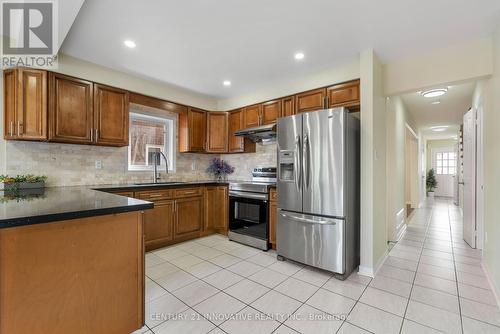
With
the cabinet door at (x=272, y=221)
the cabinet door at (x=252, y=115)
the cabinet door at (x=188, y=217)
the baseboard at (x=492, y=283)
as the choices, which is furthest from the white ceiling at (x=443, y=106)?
the cabinet door at (x=188, y=217)

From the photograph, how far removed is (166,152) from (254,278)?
8.94 feet

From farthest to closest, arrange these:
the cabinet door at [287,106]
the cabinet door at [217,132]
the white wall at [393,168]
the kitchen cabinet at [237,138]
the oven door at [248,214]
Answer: the cabinet door at [217,132], the kitchen cabinet at [237,138], the white wall at [393,168], the cabinet door at [287,106], the oven door at [248,214]

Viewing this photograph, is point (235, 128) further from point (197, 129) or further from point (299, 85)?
point (299, 85)

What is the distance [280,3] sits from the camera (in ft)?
6.17

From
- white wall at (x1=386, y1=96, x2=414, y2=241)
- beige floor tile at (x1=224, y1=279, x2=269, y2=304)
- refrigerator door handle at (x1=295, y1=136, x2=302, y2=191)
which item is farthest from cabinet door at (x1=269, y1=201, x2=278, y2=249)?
white wall at (x1=386, y1=96, x2=414, y2=241)

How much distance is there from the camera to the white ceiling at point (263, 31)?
75.4 inches

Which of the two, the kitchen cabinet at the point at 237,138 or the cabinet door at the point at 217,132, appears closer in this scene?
the kitchen cabinet at the point at 237,138

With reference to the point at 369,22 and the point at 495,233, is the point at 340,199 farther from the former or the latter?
the point at 369,22

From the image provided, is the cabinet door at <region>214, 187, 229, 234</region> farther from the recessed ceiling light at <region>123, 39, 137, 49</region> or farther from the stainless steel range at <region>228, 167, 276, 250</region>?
the recessed ceiling light at <region>123, 39, 137, 49</region>

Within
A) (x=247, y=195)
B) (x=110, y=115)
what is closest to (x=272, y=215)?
(x=247, y=195)

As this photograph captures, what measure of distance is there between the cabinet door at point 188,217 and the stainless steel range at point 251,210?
0.53 metres

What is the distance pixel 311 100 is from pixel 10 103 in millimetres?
3542

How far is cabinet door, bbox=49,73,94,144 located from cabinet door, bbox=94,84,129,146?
2.9 inches

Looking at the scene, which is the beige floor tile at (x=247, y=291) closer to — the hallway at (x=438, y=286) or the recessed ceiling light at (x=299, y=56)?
the hallway at (x=438, y=286)
